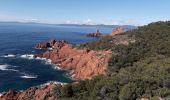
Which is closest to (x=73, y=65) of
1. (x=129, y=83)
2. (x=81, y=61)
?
(x=81, y=61)

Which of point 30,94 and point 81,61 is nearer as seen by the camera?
point 30,94

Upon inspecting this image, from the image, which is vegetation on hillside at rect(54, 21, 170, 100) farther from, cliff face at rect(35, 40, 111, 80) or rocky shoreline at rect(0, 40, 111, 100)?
cliff face at rect(35, 40, 111, 80)

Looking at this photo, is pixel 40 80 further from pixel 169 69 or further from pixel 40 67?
pixel 169 69

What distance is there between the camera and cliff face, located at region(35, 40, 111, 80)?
271 feet

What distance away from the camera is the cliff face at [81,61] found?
8269 centimetres

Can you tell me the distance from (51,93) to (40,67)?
39.6m

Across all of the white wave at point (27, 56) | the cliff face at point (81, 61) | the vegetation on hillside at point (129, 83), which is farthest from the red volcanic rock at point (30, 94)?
the white wave at point (27, 56)

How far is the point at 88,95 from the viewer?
5116 centimetres

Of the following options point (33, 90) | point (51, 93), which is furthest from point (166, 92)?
point (33, 90)

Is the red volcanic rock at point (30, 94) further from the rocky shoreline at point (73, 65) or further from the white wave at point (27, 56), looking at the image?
the white wave at point (27, 56)

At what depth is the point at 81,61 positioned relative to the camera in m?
91.9

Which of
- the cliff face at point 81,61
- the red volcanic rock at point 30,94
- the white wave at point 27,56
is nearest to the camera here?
the red volcanic rock at point 30,94

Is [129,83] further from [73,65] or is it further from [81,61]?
[73,65]

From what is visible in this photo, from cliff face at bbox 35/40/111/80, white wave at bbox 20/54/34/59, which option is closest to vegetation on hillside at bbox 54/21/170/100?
cliff face at bbox 35/40/111/80
